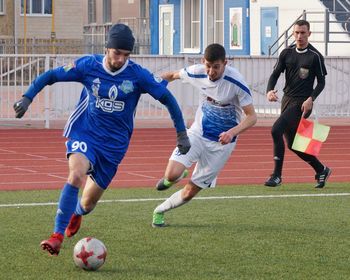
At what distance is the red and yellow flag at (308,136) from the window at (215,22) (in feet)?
→ 91.3

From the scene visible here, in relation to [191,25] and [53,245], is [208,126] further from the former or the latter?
[191,25]

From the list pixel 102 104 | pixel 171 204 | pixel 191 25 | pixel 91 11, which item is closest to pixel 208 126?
pixel 171 204

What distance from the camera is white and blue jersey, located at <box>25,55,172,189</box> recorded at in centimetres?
913

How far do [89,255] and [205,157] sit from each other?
2.84 m

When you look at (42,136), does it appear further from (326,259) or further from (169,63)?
(326,259)

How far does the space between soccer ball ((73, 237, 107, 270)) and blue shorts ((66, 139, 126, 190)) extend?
842mm

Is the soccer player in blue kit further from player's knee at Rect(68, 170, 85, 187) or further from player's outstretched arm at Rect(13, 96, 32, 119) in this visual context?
player's outstretched arm at Rect(13, 96, 32, 119)

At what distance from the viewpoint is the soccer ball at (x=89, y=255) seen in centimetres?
841

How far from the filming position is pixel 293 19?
3706cm

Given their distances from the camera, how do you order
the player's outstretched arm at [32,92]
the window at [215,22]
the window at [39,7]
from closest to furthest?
the player's outstretched arm at [32,92] < the window at [215,22] < the window at [39,7]

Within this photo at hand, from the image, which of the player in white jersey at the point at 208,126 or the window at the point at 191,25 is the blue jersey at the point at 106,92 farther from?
the window at the point at 191,25

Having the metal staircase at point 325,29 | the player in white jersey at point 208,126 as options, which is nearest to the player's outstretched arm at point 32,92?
the player in white jersey at point 208,126

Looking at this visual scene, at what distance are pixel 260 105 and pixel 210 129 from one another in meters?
16.3

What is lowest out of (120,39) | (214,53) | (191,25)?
(214,53)
